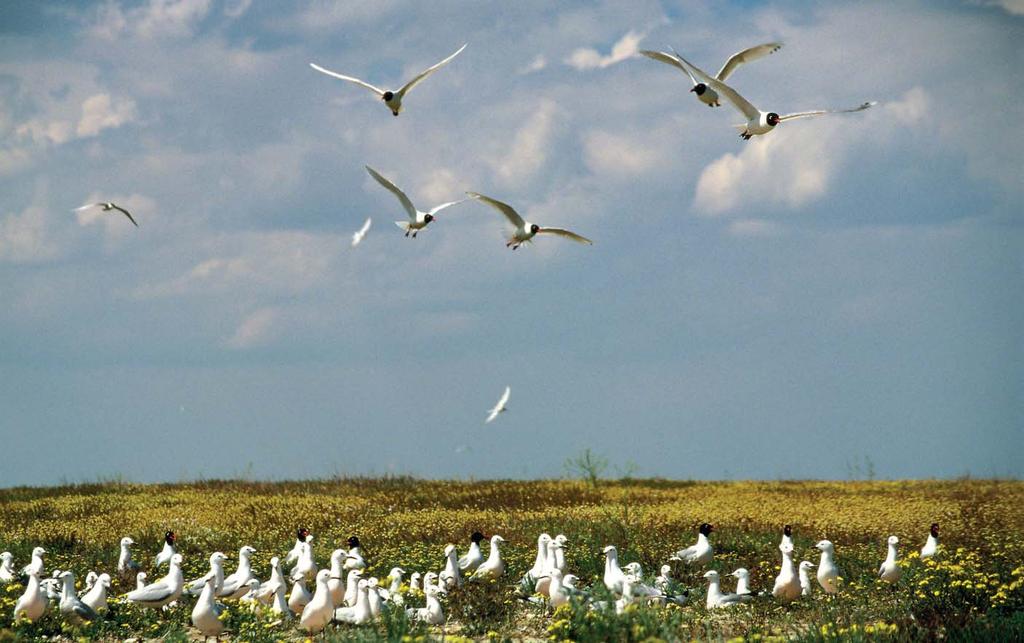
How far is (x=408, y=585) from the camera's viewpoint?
47.6 ft

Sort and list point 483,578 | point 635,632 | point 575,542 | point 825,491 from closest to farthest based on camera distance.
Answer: point 635,632, point 483,578, point 575,542, point 825,491

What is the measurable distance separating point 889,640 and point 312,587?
24.9 ft

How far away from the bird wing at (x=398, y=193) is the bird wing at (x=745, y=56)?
554cm

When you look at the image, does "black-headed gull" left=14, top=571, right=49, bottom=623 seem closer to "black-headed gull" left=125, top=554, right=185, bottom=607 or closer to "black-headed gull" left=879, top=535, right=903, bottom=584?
"black-headed gull" left=125, top=554, right=185, bottom=607

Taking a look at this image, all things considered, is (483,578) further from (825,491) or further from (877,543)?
(825,491)

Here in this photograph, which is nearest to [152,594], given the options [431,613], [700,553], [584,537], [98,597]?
[98,597]

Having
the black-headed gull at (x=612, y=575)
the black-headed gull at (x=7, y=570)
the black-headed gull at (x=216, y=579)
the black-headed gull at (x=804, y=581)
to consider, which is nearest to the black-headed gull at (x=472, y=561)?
the black-headed gull at (x=612, y=575)

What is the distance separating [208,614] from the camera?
11.7 metres

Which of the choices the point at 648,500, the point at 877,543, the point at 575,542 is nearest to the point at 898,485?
the point at 648,500

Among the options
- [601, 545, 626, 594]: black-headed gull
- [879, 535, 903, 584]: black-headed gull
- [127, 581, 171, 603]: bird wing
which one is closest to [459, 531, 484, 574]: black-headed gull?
[601, 545, 626, 594]: black-headed gull

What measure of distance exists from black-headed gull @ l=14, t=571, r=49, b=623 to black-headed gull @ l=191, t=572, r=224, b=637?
2032 mm

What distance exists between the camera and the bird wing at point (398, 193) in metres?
18.8

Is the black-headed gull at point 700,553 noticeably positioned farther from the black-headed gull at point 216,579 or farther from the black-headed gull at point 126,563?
the black-headed gull at point 126,563

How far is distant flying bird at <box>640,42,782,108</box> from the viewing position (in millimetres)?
16281
